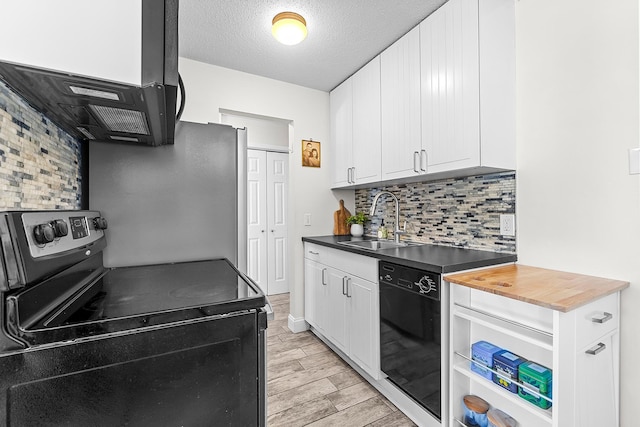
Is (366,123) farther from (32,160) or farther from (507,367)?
(32,160)

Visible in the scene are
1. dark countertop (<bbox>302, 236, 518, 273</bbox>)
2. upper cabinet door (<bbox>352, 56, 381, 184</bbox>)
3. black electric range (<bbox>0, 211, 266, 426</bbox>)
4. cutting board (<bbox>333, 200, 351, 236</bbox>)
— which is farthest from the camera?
cutting board (<bbox>333, 200, 351, 236</bbox>)

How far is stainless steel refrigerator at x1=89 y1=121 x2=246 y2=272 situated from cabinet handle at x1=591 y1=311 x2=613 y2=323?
1496 millimetres

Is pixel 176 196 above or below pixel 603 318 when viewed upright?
above

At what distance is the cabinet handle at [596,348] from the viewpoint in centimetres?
114

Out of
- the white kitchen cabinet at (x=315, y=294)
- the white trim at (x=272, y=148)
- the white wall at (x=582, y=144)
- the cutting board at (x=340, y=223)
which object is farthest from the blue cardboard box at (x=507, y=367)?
the white trim at (x=272, y=148)

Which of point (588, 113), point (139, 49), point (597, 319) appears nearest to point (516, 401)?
point (597, 319)

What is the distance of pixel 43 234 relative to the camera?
67 centimetres

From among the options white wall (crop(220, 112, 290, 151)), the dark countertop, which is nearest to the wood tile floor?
the dark countertop

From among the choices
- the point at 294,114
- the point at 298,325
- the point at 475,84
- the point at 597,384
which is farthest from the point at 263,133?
the point at 597,384

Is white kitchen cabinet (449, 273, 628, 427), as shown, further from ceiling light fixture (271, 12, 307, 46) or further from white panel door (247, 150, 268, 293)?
white panel door (247, 150, 268, 293)

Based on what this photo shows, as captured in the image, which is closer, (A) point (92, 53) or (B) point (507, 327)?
(A) point (92, 53)

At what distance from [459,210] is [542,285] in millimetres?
847

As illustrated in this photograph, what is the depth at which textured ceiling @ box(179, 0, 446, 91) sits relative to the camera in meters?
1.81

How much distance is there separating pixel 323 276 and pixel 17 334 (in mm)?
2096
